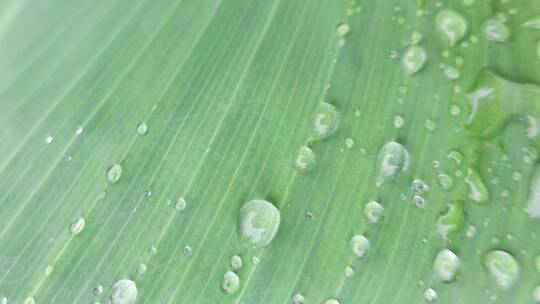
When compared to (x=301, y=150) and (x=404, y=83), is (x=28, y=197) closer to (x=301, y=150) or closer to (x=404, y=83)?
(x=301, y=150)

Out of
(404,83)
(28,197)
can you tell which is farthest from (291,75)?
(28,197)

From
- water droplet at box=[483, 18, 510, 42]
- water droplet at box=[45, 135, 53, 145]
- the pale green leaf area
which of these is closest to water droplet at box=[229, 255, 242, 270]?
the pale green leaf area

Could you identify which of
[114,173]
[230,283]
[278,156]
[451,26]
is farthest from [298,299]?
[451,26]

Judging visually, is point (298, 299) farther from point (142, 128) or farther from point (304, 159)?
point (142, 128)

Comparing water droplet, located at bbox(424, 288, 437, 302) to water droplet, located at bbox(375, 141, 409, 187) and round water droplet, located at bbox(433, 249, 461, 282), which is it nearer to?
round water droplet, located at bbox(433, 249, 461, 282)

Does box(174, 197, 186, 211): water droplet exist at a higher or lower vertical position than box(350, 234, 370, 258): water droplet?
lower

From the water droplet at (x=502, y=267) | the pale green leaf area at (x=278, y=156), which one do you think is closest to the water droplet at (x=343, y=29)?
the pale green leaf area at (x=278, y=156)
